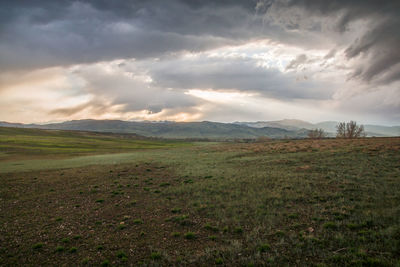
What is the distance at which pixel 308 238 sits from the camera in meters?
9.88

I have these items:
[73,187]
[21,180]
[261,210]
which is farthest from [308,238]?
[21,180]

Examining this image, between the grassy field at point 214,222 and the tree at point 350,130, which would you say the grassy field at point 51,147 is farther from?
the tree at point 350,130

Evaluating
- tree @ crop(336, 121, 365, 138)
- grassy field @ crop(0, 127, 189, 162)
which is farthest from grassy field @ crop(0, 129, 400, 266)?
tree @ crop(336, 121, 365, 138)

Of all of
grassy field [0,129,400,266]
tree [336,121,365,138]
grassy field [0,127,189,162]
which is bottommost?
grassy field [0,127,189,162]

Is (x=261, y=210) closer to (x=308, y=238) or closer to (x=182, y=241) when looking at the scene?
(x=308, y=238)

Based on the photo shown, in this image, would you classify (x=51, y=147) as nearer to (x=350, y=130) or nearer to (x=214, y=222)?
(x=214, y=222)

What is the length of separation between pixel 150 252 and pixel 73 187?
19310 mm

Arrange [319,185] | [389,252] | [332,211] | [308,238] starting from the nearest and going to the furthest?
1. [389,252]
2. [308,238]
3. [332,211]
4. [319,185]

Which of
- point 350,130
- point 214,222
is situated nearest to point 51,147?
point 214,222

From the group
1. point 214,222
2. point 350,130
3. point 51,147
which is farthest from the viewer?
point 350,130

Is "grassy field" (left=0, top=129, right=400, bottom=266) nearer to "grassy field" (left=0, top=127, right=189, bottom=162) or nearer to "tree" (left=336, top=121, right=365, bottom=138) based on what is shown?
"grassy field" (left=0, top=127, right=189, bottom=162)

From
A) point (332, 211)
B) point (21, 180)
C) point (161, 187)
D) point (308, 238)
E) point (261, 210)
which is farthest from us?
point (21, 180)

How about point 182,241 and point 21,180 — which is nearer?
point 182,241

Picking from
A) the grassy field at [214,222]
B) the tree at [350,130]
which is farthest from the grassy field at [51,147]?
the tree at [350,130]
